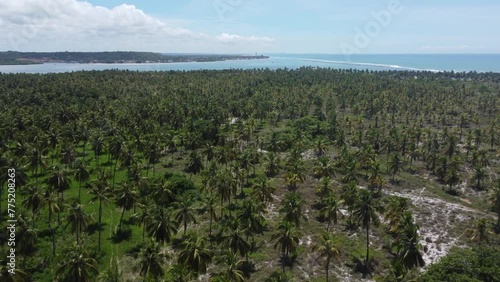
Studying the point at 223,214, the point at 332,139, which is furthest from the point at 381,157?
the point at 223,214

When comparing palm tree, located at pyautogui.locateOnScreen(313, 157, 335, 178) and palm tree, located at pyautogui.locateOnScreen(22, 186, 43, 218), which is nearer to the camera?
palm tree, located at pyautogui.locateOnScreen(22, 186, 43, 218)

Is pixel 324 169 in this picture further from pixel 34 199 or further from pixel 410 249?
pixel 34 199

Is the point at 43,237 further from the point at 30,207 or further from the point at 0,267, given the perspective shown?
the point at 0,267

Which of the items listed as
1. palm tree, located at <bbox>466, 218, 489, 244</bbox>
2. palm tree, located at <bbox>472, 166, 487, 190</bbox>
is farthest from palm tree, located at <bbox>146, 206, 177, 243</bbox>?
palm tree, located at <bbox>472, 166, 487, 190</bbox>

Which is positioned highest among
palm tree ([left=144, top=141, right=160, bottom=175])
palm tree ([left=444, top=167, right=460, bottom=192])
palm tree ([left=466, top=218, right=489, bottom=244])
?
palm tree ([left=144, top=141, right=160, bottom=175])

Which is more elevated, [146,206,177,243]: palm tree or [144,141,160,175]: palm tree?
[144,141,160,175]: palm tree

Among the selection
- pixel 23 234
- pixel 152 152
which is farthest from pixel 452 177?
pixel 23 234

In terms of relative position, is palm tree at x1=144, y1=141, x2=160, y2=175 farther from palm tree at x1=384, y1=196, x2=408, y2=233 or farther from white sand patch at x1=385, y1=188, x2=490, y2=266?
white sand patch at x1=385, y1=188, x2=490, y2=266

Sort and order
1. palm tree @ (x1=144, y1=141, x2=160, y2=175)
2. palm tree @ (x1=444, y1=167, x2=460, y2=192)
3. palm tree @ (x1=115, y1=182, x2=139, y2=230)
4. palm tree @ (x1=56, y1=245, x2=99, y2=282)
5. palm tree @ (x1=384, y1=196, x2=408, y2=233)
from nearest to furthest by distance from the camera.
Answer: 1. palm tree @ (x1=56, y1=245, x2=99, y2=282)
2. palm tree @ (x1=384, y1=196, x2=408, y2=233)
3. palm tree @ (x1=115, y1=182, x2=139, y2=230)
4. palm tree @ (x1=444, y1=167, x2=460, y2=192)
5. palm tree @ (x1=144, y1=141, x2=160, y2=175)
